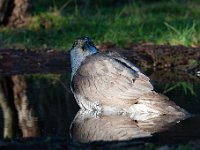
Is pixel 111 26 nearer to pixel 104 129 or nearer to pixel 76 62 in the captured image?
pixel 76 62

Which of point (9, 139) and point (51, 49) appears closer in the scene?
point (9, 139)

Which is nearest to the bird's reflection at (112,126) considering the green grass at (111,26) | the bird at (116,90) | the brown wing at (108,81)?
the bird at (116,90)

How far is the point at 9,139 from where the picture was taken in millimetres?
7582

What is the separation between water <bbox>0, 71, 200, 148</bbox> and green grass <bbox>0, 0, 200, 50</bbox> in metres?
2.97

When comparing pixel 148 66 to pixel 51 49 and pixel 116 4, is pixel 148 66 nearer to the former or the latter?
pixel 51 49

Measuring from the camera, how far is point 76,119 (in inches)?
351

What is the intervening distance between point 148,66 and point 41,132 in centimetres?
504

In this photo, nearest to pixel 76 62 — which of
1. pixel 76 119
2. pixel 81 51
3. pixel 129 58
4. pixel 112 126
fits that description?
pixel 81 51

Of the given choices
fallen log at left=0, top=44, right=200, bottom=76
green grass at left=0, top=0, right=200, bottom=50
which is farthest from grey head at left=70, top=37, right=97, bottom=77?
green grass at left=0, top=0, right=200, bottom=50

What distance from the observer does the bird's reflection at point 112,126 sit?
7884 millimetres

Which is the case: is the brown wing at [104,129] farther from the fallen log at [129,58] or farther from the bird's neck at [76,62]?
the fallen log at [129,58]

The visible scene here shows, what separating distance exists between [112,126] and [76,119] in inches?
24.5

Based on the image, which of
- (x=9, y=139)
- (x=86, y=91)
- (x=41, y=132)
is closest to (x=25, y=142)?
(x=9, y=139)

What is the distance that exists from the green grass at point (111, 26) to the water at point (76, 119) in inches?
117
